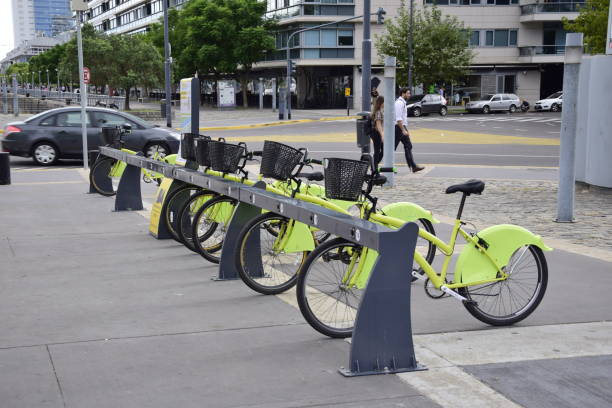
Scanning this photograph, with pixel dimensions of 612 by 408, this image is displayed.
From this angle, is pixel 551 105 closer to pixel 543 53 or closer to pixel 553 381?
pixel 543 53

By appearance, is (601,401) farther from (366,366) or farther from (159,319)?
(159,319)

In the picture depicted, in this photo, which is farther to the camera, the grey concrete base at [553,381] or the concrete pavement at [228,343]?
the concrete pavement at [228,343]

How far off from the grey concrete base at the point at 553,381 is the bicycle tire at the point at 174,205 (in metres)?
4.83

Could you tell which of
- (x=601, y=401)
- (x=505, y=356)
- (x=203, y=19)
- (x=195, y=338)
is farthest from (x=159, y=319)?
(x=203, y=19)

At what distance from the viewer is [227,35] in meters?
63.9

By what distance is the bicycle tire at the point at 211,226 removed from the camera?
309 inches

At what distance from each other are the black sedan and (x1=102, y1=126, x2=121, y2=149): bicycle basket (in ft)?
21.3

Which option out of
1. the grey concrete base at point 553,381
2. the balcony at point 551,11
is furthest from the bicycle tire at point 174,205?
the balcony at point 551,11

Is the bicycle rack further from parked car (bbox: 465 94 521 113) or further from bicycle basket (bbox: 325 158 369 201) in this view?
parked car (bbox: 465 94 521 113)

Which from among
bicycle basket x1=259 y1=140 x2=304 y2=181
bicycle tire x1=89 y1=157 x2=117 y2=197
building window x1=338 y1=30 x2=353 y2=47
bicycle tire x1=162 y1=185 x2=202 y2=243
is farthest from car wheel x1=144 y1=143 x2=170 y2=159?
building window x1=338 y1=30 x2=353 y2=47

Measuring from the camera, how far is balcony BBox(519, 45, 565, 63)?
207ft

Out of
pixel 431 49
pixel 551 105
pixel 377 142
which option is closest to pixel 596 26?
pixel 431 49

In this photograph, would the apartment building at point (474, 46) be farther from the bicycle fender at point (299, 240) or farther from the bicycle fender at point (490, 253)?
the bicycle fender at point (490, 253)

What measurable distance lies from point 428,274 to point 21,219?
7.43 metres
